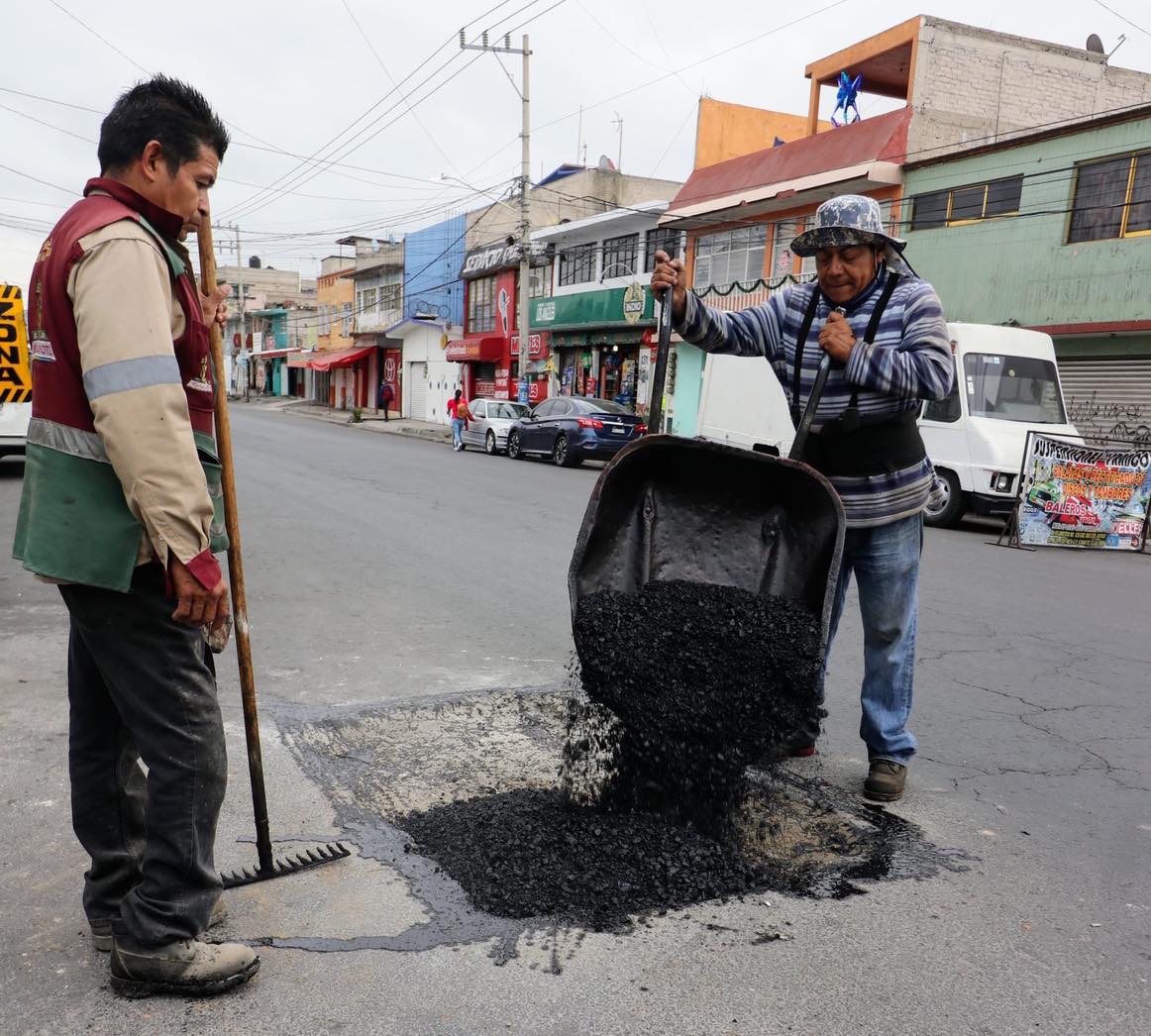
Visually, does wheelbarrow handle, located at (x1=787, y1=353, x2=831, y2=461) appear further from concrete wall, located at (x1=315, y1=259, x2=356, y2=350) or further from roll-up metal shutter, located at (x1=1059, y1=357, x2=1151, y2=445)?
concrete wall, located at (x1=315, y1=259, x2=356, y2=350)

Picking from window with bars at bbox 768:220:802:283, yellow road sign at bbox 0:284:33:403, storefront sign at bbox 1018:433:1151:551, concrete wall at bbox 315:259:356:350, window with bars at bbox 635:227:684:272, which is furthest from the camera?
concrete wall at bbox 315:259:356:350

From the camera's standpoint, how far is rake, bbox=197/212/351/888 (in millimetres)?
2322

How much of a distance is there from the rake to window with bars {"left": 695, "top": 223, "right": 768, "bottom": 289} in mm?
23510

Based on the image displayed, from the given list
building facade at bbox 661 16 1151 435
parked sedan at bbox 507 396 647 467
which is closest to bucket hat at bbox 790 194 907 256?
parked sedan at bbox 507 396 647 467

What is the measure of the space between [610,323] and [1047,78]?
40.7 ft

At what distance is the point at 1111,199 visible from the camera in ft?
53.0

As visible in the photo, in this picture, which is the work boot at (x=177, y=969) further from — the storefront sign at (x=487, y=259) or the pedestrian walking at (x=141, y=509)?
the storefront sign at (x=487, y=259)

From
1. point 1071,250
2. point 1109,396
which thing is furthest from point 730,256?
point 1109,396

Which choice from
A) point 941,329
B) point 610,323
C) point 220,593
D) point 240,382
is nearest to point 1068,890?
point 941,329

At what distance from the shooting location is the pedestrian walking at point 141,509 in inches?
76.4

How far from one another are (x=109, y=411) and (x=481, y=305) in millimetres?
36952

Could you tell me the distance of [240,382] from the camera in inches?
2783

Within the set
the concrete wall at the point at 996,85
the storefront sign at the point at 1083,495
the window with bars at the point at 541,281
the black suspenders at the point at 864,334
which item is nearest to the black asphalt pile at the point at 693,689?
the black suspenders at the point at 864,334

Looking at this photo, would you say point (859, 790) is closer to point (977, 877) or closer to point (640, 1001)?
point (977, 877)
